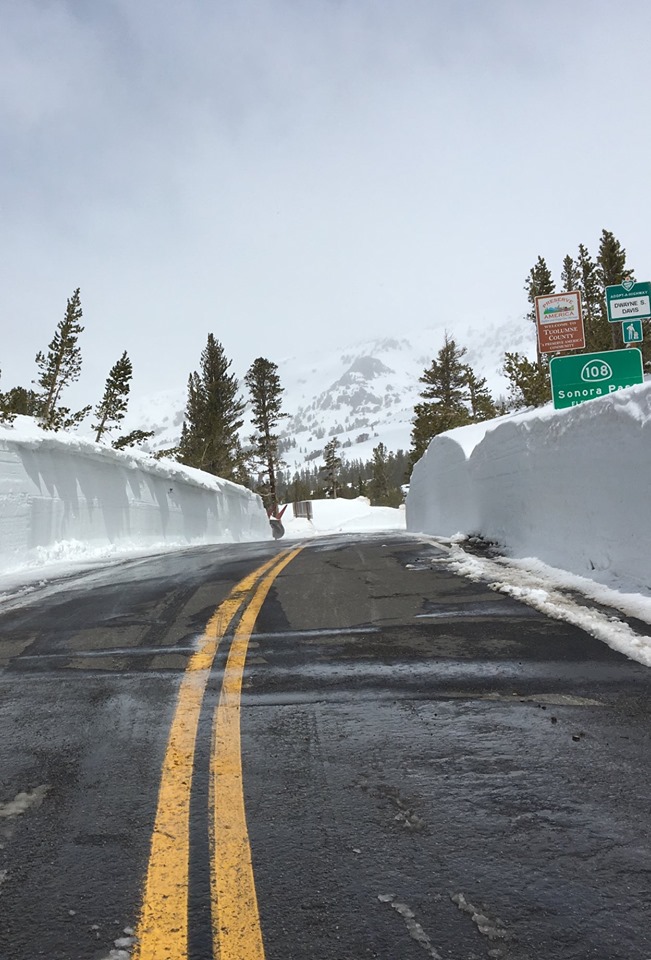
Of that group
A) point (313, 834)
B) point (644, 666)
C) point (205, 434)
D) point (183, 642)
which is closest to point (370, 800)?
point (313, 834)

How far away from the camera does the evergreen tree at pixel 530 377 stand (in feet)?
86.2

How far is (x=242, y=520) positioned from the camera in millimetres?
29156

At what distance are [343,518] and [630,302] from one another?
55.0 m

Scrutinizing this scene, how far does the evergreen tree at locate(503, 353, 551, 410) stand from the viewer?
26.3m

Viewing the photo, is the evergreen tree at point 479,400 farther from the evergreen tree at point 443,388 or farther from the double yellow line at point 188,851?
the double yellow line at point 188,851

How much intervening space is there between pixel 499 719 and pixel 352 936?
1613mm

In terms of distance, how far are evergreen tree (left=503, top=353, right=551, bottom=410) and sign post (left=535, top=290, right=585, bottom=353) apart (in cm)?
1408

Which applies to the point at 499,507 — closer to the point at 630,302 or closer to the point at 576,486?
the point at 576,486

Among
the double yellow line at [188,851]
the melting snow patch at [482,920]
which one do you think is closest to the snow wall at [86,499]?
the double yellow line at [188,851]

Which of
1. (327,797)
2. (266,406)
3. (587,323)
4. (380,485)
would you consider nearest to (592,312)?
(587,323)

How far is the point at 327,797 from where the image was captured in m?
2.25

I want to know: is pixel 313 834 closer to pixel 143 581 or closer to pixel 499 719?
pixel 499 719

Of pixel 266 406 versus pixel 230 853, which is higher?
pixel 266 406

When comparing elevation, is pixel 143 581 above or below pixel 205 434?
below
